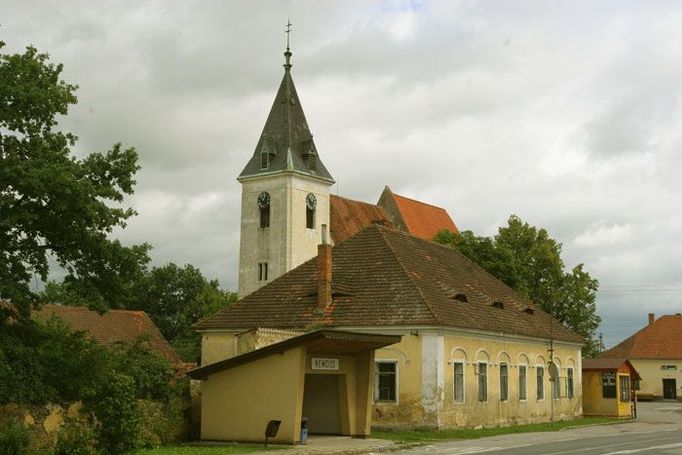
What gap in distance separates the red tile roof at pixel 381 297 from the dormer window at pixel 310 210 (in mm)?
27966

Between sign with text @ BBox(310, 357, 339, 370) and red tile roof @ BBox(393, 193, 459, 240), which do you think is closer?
sign with text @ BBox(310, 357, 339, 370)

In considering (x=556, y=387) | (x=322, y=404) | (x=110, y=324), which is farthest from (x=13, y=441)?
(x=110, y=324)

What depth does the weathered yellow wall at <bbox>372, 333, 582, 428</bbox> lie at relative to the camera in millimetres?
33438

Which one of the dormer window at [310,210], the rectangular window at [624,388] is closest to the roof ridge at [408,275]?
the rectangular window at [624,388]

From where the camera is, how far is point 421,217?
263 feet

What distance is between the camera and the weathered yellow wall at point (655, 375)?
79938 mm

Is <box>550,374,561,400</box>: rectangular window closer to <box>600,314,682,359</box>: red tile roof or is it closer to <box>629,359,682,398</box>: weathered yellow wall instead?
<box>600,314,682,359</box>: red tile roof

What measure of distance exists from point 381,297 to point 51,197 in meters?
14.2

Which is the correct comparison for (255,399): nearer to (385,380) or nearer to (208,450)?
(208,450)

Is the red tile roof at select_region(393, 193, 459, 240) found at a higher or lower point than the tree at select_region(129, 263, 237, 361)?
higher

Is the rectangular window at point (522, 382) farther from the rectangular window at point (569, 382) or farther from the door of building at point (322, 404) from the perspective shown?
the door of building at point (322, 404)

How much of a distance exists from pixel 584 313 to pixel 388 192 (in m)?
Result: 21.9

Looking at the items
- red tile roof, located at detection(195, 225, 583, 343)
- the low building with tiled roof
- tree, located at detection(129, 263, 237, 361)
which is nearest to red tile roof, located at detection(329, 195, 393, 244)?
tree, located at detection(129, 263, 237, 361)

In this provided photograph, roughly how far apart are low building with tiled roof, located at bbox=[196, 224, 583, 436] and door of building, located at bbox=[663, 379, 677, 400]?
40.6 metres
